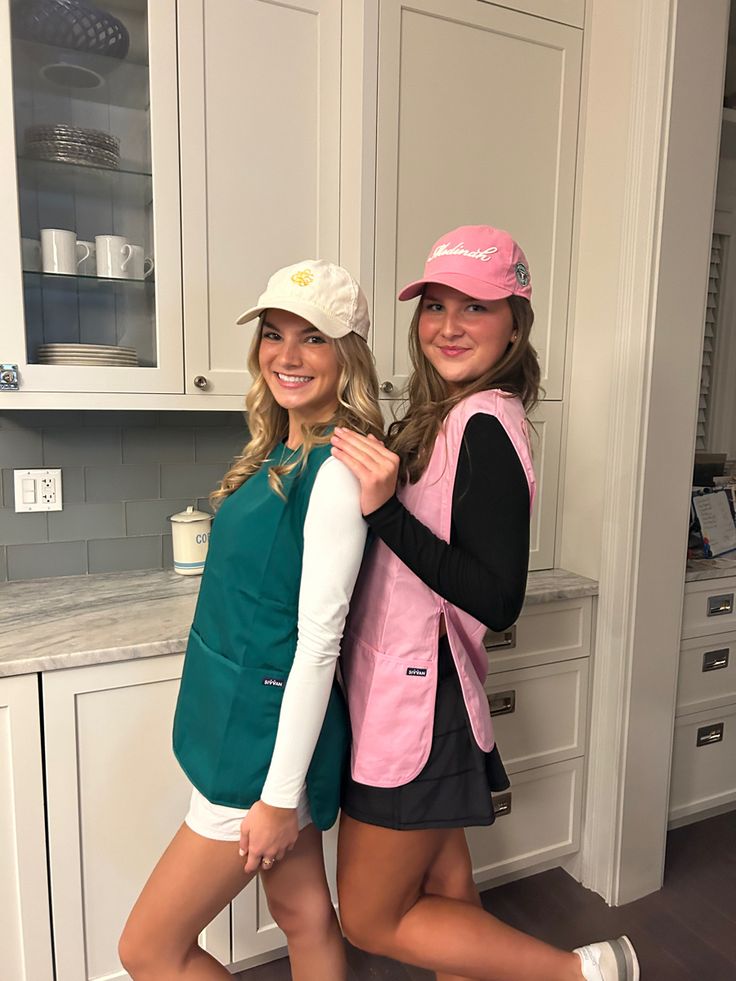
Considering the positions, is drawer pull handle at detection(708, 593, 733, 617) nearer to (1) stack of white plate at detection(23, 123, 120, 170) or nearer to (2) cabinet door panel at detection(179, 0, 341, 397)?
(2) cabinet door panel at detection(179, 0, 341, 397)

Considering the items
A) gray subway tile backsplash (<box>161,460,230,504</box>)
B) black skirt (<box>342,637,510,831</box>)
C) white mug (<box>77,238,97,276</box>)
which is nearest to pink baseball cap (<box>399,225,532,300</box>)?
black skirt (<box>342,637,510,831</box>)

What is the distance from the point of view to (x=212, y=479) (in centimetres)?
216

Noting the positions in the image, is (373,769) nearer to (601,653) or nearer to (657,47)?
(601,653)

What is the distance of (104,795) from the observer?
1.54 meters

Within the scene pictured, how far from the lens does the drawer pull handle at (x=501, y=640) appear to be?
6.35 ft

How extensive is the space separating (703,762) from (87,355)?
223cm

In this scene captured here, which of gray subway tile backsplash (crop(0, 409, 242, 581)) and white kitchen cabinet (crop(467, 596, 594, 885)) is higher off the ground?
gray subway tile backsplash (crop(0, 409, 242, 581))

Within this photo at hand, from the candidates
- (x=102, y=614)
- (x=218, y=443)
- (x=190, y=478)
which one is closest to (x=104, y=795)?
(x=102, y=614)

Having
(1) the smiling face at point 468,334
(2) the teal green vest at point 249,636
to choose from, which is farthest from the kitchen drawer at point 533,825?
(1) the smiling face at point 468,334

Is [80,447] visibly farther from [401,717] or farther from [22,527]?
[401,717]

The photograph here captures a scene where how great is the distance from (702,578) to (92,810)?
5.86 ft

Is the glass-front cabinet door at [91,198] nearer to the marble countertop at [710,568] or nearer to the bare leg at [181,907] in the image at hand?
the bare leg at [181,907]

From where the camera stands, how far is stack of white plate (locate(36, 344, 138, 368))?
165 centimetres

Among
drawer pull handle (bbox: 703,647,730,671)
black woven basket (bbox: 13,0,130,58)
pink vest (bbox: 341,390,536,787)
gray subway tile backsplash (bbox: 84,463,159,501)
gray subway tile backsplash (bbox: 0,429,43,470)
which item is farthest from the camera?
drawer pull handle (bbox: 703,647,730,671)
